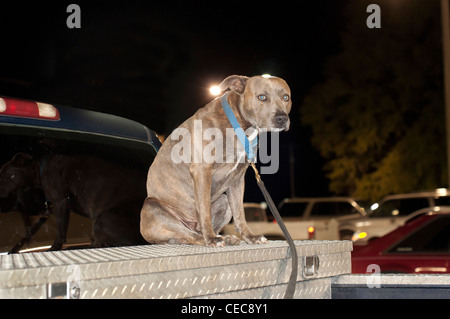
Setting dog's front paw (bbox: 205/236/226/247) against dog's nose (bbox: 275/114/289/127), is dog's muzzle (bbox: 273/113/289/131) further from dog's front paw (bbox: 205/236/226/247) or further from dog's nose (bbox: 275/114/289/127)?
dog's front paw (bbox: 205/236/226/247)

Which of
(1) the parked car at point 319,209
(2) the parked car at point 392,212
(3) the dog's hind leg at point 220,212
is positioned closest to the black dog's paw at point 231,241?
(3) the dog's hind leg at point 220,212

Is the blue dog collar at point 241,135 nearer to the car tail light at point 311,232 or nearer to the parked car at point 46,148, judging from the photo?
the parked car at point 46,148

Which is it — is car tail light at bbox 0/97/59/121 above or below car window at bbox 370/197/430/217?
above

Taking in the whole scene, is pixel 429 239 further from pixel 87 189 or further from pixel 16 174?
pixel 16 174

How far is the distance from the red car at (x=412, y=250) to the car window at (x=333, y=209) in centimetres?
912

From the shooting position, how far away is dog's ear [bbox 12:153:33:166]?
2.96m

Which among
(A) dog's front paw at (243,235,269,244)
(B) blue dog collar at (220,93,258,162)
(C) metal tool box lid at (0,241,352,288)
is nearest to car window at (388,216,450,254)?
(A) dog's front paw at (243,235,269,244)

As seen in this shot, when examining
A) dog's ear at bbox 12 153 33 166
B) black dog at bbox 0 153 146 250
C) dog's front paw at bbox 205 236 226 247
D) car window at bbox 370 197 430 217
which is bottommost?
car window at bbox 370 197 430 217

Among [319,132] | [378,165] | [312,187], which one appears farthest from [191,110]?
[312,187]

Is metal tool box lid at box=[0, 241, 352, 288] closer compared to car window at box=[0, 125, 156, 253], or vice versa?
metal tool box lid at box=[0, 241, 352, 288]

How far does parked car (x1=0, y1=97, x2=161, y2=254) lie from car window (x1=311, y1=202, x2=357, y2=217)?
1380cm

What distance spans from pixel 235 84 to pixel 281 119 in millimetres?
348

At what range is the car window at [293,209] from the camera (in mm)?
16878

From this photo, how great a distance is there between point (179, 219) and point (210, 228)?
0.75 feet
